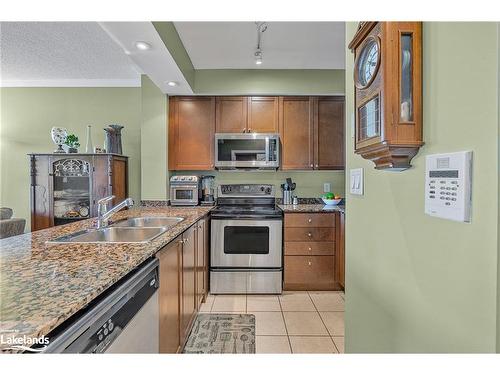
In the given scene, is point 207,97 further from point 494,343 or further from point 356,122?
point 494,343

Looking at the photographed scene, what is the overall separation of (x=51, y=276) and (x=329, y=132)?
314cm

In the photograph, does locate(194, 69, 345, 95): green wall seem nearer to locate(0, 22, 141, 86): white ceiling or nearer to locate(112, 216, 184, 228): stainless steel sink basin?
locate(0, 22, 141, 86): white ceiling

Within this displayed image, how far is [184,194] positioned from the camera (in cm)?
337

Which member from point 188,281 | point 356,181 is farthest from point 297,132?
point 356,181

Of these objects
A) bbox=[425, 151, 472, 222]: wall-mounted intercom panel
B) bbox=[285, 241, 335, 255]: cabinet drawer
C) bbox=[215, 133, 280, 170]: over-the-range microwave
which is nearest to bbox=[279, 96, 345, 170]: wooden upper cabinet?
bbox=[215, 133, 280, 170]: over-the-range microwave

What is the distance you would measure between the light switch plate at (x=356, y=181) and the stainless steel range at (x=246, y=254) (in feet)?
5.79

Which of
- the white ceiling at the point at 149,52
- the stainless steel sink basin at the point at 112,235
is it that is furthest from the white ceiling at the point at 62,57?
the stainless steel sink basin at the point at 112,235

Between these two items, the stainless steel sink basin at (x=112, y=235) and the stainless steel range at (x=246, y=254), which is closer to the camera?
the stainless steel sink basin at (x=112, y=235)

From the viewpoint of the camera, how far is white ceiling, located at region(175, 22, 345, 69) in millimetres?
2455

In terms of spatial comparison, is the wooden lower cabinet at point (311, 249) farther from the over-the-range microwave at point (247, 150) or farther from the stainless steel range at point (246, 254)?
the over-the-range microwave at point (247, 150)

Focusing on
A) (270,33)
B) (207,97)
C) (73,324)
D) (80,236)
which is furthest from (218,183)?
(73,324)

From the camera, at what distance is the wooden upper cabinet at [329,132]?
3.40m

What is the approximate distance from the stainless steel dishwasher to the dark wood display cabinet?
246 cm

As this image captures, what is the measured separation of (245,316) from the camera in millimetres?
2498
